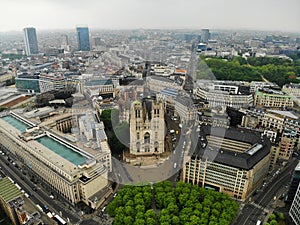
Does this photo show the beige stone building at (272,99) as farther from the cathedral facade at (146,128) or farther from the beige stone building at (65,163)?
the beige stone building at (65,163)

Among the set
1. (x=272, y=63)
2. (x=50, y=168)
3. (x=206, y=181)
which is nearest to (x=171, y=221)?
(x=206, y=181)

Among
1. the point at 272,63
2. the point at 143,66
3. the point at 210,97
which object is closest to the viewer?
the point at 210,97

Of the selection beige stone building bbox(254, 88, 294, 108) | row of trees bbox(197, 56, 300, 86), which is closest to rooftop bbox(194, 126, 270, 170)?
beige stone building bbox(254, 88, 294, 108)

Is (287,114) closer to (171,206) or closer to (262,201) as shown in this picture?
(262,201)

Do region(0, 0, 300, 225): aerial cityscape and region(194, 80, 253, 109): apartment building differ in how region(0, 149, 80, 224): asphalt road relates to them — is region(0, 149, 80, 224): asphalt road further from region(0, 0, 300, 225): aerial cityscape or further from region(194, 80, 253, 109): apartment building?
region(194, 80, 253, 109): apartment building

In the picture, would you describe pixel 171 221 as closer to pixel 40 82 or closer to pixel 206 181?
pixel 206 181

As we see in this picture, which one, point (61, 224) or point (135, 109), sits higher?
point (135, 109)

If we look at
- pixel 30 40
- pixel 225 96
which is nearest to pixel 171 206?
pixel 225 96

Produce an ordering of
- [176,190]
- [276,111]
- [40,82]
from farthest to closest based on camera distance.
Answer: [40,82]
[276,111]
[176,190]
